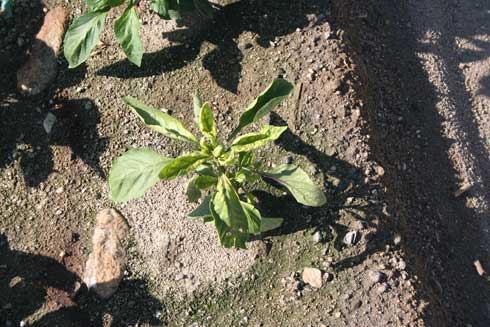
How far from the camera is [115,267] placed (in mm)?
3066

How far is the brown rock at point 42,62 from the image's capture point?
10.9ft

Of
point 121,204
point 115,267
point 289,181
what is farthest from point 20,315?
→ point 289,181

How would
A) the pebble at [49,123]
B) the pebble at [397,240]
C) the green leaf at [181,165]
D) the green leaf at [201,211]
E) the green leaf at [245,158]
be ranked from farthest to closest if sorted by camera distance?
1. the pebble at [49,123]
2. the pebble at [397,240]
3. the green leaf at [201,211]
4. the green leaf at [245,158]
5. the green leaf at [181,165]

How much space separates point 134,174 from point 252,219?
553 millimetres

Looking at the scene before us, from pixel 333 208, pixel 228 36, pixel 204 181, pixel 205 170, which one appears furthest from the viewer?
pixel 228 36

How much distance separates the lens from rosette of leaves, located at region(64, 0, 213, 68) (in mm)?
2916

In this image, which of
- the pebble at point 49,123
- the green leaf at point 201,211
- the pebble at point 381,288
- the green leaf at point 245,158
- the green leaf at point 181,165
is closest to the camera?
the green leaf at point 181,165

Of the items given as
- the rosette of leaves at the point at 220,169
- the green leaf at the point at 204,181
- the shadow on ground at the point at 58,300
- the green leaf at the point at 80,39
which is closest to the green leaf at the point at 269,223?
the rosette of leaves at the point at 220,169

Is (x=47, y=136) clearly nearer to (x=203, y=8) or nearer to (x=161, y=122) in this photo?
(x=161, y=122)

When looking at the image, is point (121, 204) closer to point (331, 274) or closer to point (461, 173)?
point (331, 274)

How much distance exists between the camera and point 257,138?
8.32 ft

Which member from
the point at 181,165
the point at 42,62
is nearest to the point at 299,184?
the point at 181,165

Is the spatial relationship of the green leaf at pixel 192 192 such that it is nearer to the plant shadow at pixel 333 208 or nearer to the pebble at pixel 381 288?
the plant shadow at pixel 333 208

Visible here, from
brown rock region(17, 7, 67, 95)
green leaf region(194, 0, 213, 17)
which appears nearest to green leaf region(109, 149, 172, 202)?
green leaf region(194, 0, 213, 17)
